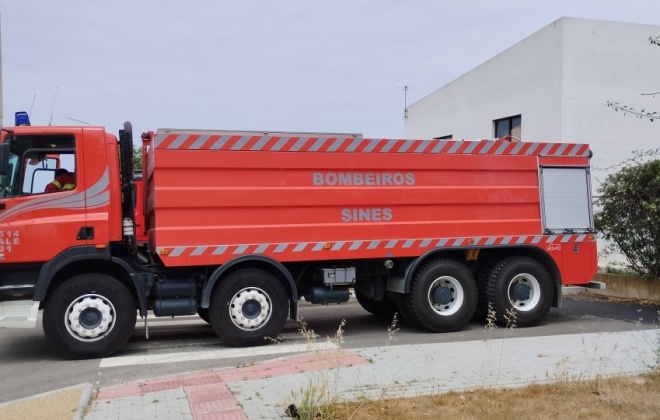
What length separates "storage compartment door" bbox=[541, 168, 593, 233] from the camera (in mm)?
10062

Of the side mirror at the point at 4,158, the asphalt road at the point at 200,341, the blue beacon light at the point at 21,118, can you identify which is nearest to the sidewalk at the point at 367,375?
the asphalt road at the point at 200,341

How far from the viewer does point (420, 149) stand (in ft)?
30.7

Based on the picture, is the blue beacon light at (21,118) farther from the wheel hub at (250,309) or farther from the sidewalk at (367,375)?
the sidewalk at (367,375)

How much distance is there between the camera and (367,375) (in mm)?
6473

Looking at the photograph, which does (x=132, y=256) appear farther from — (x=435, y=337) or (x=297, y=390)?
(x=435, y=337)

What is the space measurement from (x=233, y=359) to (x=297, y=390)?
2144 mm

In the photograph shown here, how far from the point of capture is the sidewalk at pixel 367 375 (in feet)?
18.3

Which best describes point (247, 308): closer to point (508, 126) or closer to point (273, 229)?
point (273, 229)

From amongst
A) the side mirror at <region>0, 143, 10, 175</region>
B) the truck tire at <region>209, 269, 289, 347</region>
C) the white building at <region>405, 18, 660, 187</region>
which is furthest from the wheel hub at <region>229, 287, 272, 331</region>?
the white building at <region>405, 18, 660, 187</region>

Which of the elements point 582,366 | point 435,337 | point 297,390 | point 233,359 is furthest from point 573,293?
point 297,390

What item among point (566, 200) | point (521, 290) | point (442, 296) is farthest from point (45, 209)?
point (566, 200)

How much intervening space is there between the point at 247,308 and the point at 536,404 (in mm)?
4217

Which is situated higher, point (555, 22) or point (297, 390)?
point (555, 22)

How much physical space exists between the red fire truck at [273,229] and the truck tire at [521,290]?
0.07ft
